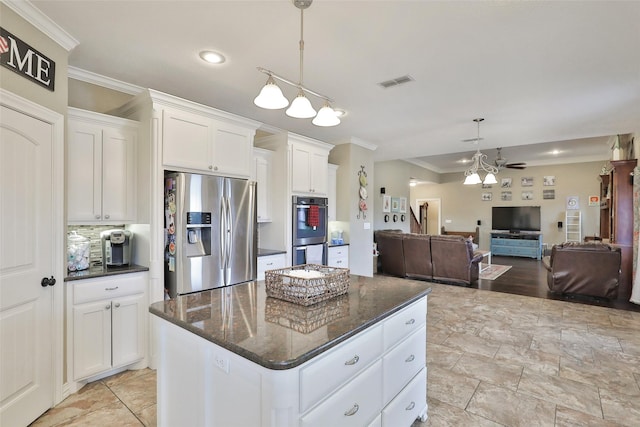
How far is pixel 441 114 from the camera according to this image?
397 centimetres

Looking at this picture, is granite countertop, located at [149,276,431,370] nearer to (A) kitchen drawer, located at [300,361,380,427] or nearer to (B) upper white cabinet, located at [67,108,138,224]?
(A) kitchen drawer, located at [300,361,380,427]

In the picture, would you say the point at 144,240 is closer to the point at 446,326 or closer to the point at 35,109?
the point at 35,109

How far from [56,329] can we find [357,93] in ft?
10.7

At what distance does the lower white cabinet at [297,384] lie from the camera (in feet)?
3.63

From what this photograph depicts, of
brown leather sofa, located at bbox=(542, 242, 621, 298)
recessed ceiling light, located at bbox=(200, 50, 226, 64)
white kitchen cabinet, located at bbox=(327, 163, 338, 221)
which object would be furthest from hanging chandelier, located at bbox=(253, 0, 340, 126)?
brown leather sofa, located at bbox=(542, 242, 621, 298)

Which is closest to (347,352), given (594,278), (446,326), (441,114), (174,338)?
(174,338)

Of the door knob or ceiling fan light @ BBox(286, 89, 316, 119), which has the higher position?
ceiling fan light @ BBox(286, 89, 316, 119)

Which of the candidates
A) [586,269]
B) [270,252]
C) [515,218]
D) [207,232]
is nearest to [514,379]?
[270,252]

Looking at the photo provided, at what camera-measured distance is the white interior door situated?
1.84 metres

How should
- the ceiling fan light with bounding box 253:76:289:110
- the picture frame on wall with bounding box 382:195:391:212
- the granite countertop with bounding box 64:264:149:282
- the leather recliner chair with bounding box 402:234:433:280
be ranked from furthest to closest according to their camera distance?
the picture frame on wall with bounding box 382:195:391:212, the leather recliner chair with bounding box 402:234:433:280, the granite countertop with bounding box 64:264:149:282, the ceiling fan light with bounding box 253:76:289:110

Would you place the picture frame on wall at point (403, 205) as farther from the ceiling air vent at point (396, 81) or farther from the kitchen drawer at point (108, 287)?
the kitchen drawer at point (108, 287)

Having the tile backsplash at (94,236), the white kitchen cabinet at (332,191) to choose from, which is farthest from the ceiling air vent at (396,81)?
the tile backsplash at (94,236)

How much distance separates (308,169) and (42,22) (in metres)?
2.93

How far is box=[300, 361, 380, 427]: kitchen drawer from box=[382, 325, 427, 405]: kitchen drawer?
80 millimetres
